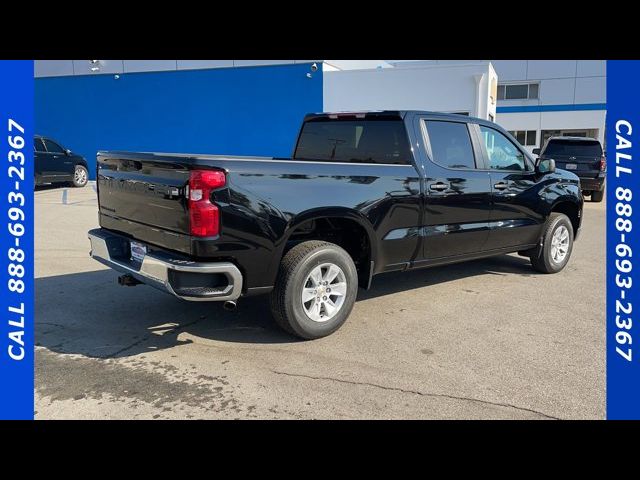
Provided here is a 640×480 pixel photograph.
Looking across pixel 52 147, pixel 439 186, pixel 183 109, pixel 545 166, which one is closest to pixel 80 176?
pixel 52 147

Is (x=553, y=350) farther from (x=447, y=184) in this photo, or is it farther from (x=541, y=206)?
(x=541, y=206)

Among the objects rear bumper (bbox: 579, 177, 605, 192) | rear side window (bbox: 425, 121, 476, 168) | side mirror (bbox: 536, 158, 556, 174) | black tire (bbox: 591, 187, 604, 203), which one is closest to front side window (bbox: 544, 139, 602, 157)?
rear bumper (bbox: 579, 177, 605, 192)

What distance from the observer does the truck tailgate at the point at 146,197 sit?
3.81 metres

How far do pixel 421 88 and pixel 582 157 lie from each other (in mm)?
5926

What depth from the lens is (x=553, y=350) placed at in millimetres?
4227

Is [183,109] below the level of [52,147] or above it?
above

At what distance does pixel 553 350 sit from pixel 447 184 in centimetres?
188

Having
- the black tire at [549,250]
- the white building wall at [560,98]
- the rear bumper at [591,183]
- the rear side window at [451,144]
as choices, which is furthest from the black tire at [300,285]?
the white building wall at [560,98]

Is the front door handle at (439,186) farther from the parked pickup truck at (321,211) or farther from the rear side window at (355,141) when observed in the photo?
the rear side window at (355,141)

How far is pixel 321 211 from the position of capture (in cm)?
428

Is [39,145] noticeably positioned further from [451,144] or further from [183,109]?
[451,144]

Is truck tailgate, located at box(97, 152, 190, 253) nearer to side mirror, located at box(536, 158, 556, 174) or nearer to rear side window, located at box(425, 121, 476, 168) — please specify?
rear side window, located at box(425, 121, 476, 168)
